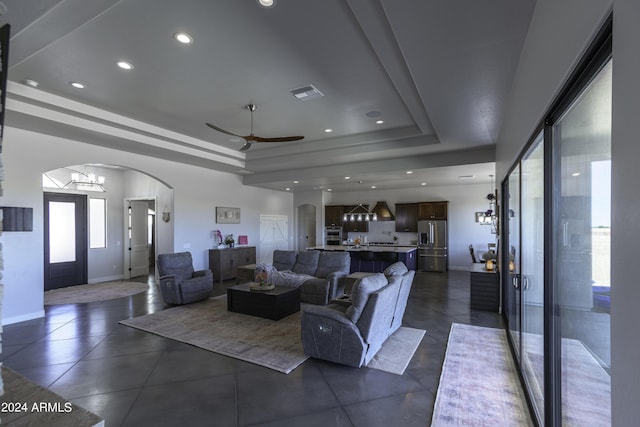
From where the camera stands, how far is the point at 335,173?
26.8 ft

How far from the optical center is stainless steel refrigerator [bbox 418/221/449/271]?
33.6 ft

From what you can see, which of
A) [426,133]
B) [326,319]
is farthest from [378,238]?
[326,319]

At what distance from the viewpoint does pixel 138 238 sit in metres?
9.84

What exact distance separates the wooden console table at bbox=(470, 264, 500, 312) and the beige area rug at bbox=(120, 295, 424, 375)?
1772mm

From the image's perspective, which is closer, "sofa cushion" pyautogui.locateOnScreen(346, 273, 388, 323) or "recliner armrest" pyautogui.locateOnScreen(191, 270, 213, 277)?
"sofa cushion" pyautogui.locateOnScreen(346, 273, 388, 323)

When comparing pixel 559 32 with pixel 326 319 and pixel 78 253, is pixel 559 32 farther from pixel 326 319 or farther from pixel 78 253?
pixel 78 253

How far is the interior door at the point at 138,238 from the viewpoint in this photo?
9.61 metres

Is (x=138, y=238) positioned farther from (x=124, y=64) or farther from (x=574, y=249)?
(x=574, y=249)

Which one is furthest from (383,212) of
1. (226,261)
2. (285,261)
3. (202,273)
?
(202,273)

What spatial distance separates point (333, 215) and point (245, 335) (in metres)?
8.20

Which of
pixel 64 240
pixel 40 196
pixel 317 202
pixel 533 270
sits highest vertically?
pixel 317 202

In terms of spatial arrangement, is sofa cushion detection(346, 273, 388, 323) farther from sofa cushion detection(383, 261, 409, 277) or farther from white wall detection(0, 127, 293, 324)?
white wall detection(0, 127, 293, 324)

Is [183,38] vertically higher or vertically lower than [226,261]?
higher

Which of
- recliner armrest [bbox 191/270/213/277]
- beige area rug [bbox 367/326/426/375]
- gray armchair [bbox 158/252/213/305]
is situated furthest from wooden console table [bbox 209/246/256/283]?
beige area rug [bbox 367/326/426/375]
